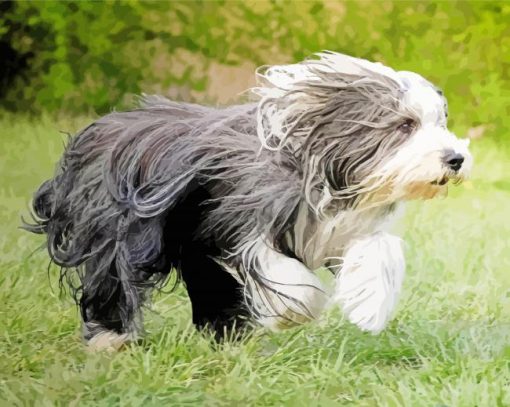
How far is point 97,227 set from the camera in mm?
2178

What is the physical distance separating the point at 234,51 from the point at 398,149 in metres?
2.80

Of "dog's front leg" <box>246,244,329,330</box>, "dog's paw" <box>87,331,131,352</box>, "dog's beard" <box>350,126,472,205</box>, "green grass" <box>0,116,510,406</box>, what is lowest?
"dog's paw" <box>87,331,131,352</box>

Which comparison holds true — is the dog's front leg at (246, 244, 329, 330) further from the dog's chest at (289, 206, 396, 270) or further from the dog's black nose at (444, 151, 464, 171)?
the dog's black nose at (444, 151, 464, 171)

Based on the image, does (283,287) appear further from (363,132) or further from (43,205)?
(43,205)

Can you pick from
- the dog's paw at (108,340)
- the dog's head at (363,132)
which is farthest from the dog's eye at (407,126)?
the dog's paw at (108,340)

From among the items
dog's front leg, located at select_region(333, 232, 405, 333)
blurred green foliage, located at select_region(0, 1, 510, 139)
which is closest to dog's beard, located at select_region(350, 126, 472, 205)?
dog's front leg, located at select_region(333, 232, 405, 333)

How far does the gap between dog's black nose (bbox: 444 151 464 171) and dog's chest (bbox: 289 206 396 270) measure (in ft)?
0.66

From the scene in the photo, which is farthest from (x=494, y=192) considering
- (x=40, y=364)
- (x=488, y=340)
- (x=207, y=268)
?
(x=40, y=364)

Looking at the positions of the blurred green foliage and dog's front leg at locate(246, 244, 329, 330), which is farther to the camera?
the blurred green foliage

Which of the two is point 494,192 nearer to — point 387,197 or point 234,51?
point 234,51

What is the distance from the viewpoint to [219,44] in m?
4.64

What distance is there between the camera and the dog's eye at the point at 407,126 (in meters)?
1.94

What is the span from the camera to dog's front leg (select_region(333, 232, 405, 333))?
2027mm

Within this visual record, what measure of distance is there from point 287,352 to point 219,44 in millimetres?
2751
